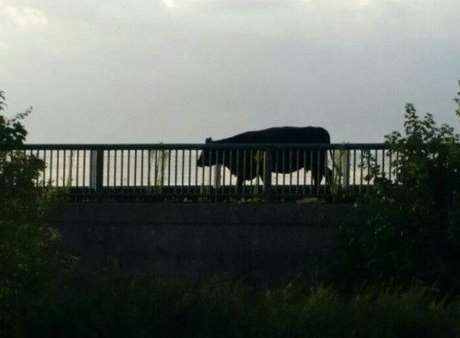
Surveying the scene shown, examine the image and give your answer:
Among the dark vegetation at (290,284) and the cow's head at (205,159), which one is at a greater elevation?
the cow's head at (205,159)

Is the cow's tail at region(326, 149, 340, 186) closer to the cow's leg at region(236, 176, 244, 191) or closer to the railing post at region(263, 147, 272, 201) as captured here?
the railing post at region(263, 147, 272, 201)

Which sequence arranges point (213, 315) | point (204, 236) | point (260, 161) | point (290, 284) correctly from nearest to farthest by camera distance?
point (213, 315), point (290, 284), point (204, 236), point (260, 161)

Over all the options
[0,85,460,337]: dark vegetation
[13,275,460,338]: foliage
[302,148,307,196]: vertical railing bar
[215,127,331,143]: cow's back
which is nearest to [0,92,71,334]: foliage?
[0,85,460,337]: dark vegetation

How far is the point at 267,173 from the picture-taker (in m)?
21.7

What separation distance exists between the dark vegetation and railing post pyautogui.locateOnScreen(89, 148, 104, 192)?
291cm

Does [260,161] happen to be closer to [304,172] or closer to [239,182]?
[239,182]

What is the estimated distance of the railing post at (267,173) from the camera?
21.6 meters

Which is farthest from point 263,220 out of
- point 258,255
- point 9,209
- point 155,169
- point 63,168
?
point 9,209

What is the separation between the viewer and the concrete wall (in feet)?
68.4

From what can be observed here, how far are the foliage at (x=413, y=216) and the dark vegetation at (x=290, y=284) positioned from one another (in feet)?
0.04

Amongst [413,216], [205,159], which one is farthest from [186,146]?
[413,216]

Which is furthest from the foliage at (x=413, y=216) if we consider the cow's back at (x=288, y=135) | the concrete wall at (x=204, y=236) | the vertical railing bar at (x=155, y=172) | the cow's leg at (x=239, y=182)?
the cow's back at (x=288, y=135)

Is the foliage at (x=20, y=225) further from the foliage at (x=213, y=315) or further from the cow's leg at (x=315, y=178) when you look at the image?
the cow's leg at (x=315, y=178)

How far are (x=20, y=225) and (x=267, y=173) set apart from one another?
19.6 ft
